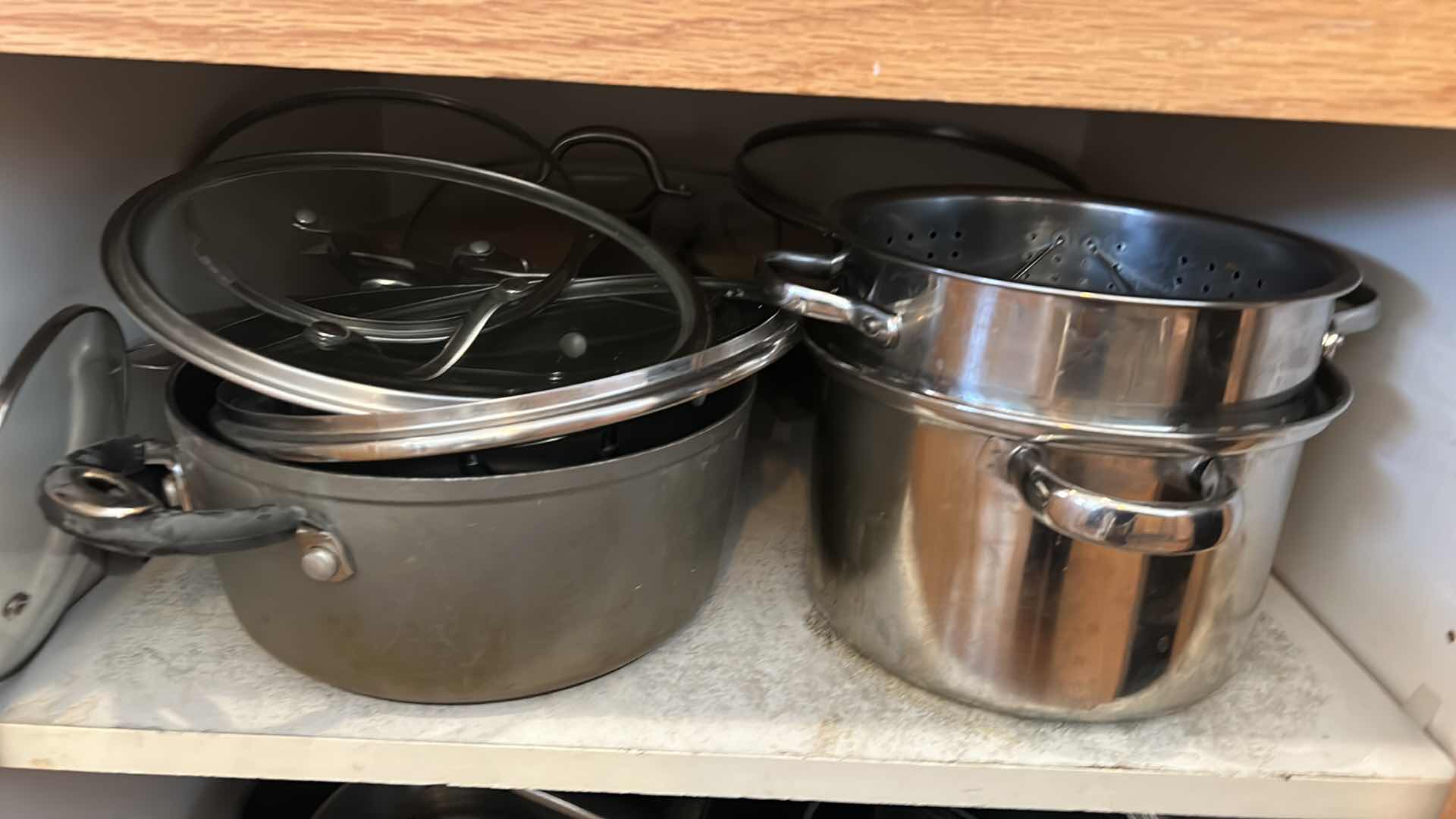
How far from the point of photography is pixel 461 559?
383 millimetres

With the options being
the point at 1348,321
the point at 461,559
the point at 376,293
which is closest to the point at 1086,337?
the point at 1348,321

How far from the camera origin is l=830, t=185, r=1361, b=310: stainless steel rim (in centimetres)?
36

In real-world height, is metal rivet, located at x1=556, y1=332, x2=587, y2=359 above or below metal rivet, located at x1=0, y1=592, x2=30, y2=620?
above

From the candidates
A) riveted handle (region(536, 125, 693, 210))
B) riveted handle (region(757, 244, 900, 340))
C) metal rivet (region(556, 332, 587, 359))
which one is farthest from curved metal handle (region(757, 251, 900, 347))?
riveted handle (region(536, 125, 693, 210))

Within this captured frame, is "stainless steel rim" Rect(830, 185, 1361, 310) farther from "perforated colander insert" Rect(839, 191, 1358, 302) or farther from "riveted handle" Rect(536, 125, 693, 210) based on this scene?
"riveted handle" Rect(536, 125, 693, 210)

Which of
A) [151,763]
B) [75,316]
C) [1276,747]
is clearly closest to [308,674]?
[151,763]

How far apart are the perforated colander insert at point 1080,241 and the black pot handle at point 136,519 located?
1.01 feet

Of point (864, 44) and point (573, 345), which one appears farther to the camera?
point (573, 345)

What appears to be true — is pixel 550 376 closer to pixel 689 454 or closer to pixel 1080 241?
pixel 689 454

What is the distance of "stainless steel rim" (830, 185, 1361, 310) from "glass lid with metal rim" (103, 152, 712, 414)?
0.30 feet

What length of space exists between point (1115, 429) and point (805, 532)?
0.25 metres

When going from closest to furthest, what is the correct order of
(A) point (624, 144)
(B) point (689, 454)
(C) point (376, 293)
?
1. (B) point (689, 454)
2. (C) point (376, 293)
3. (A) point (624, 144)

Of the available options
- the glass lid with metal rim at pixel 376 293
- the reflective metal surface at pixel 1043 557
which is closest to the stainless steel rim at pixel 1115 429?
the reflective metal surface at pixel 1043 557

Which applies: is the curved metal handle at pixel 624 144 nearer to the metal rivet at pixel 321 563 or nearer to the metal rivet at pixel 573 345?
the metal rivet at pixel 573 345
